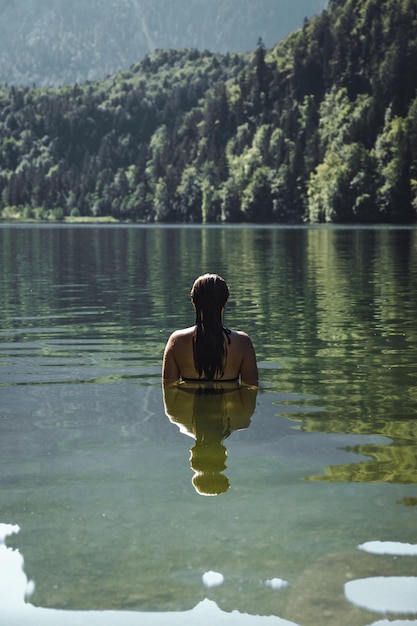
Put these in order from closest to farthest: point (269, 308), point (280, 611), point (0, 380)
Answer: point (280, 611)
point (0, 380)
point (269, 308)

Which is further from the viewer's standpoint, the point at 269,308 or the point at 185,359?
the point at 269,308

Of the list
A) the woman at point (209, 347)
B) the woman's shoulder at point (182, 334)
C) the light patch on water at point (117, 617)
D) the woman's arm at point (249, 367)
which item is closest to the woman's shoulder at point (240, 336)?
the woman at point (209, 347)

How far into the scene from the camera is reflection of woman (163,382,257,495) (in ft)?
35.0

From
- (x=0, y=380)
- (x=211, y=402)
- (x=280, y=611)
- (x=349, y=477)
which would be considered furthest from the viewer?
(x=0, y=380)

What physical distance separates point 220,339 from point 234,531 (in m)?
4.89

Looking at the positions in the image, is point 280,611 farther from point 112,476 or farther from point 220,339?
point 220,339

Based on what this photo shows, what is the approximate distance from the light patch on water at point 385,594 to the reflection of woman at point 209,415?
309 cm

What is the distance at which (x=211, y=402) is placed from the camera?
546 inches

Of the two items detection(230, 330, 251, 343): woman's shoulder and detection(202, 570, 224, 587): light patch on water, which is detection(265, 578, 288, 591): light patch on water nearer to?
detection(202, 570, 224, 587): light patch on water

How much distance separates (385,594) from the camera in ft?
22.5

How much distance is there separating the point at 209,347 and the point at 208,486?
354 cm

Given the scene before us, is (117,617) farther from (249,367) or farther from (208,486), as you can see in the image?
(249,367)

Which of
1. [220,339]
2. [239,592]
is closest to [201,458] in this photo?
[220,339]

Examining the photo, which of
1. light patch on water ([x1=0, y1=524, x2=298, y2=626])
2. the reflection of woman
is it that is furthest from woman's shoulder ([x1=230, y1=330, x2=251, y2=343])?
light patch on water ([x1=0, y1=524, x2=298, y2=626])
